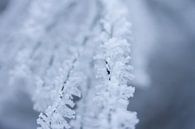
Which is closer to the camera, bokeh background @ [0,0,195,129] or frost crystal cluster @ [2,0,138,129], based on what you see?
frost crystal cluster @ [2,0,138,129]

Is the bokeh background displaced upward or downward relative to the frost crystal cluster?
upward

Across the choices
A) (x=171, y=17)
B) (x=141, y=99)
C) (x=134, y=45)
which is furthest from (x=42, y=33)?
(x=141, y=99)

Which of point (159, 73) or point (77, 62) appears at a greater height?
point (159, 73)

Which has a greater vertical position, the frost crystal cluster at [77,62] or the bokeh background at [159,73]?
the bokeh background at [159,73]

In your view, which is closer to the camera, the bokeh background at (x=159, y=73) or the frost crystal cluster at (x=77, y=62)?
the frost crystal cluster at (x=77, y=62)
